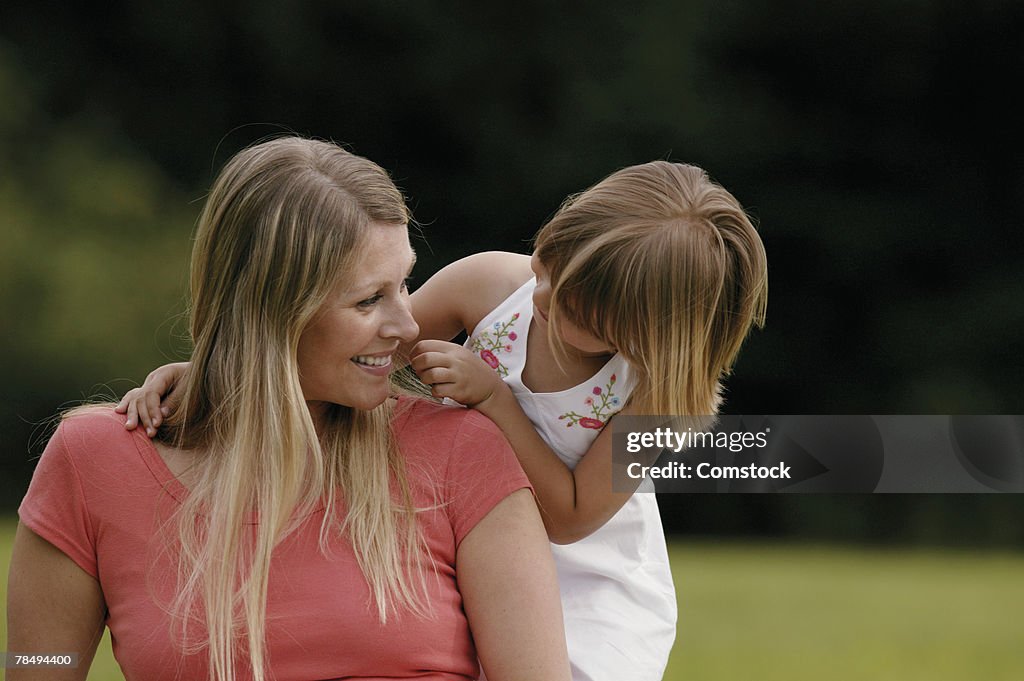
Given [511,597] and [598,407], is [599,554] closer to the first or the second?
[598,407]

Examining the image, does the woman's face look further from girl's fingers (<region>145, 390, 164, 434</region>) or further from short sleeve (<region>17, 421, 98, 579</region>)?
short sleeve (<region>17, 421, 98, 579</region>)

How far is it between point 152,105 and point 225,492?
931cm

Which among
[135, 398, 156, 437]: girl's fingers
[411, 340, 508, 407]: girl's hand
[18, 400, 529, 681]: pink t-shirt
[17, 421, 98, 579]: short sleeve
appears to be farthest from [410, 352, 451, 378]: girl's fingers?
[17, 421, 98, 579]: short sleeve

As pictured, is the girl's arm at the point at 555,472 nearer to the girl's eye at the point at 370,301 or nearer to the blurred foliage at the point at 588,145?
the girl's eye at the point at 370,301

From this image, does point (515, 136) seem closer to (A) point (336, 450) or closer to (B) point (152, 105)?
(B) point (152, 105)

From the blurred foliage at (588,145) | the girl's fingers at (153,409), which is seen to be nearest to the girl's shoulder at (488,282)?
the girl's fingers at (153,409)

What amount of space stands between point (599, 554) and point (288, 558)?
0.75 m

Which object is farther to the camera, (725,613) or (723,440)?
(725,613)

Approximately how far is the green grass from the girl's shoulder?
7.20 ft

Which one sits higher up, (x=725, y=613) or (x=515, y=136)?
(x=515, y=136)

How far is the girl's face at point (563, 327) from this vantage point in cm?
211

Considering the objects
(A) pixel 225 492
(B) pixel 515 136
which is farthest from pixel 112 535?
(B) pixel 515 136

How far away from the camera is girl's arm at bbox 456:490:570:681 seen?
5.59 ft

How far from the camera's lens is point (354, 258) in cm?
172
